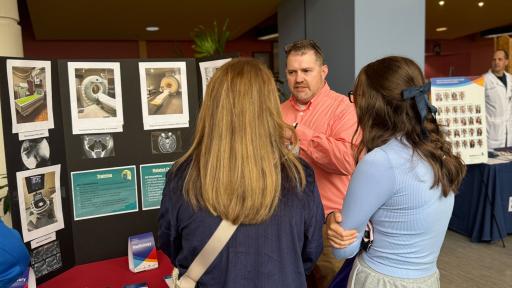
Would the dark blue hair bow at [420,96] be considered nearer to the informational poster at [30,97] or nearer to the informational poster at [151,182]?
the informational poster at [151,182]

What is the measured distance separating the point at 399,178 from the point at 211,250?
53 cm

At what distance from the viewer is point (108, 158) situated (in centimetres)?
156

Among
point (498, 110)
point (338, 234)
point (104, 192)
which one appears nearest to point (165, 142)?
point (104, 192)

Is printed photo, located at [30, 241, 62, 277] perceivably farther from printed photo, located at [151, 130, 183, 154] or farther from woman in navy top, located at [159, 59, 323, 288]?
woman in navy top, located at [159, 59, 323, 288]

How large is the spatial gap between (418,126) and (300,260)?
49cm

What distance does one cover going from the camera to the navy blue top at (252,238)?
3.18 ft

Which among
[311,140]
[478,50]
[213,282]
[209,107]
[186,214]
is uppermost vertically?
[478,50]

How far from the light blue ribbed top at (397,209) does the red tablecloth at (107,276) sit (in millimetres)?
695

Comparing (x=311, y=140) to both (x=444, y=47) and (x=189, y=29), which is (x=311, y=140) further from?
(x=444, y=47)

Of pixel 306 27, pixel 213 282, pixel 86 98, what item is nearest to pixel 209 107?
pixel 213 282

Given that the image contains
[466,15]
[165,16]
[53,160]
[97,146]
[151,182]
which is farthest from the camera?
[466,15]

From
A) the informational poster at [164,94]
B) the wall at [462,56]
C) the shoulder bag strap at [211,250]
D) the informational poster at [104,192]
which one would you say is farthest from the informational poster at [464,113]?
the wall at [462,56]

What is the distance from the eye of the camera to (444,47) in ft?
39.8

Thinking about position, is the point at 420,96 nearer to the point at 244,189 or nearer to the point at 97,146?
the point at 244,189
